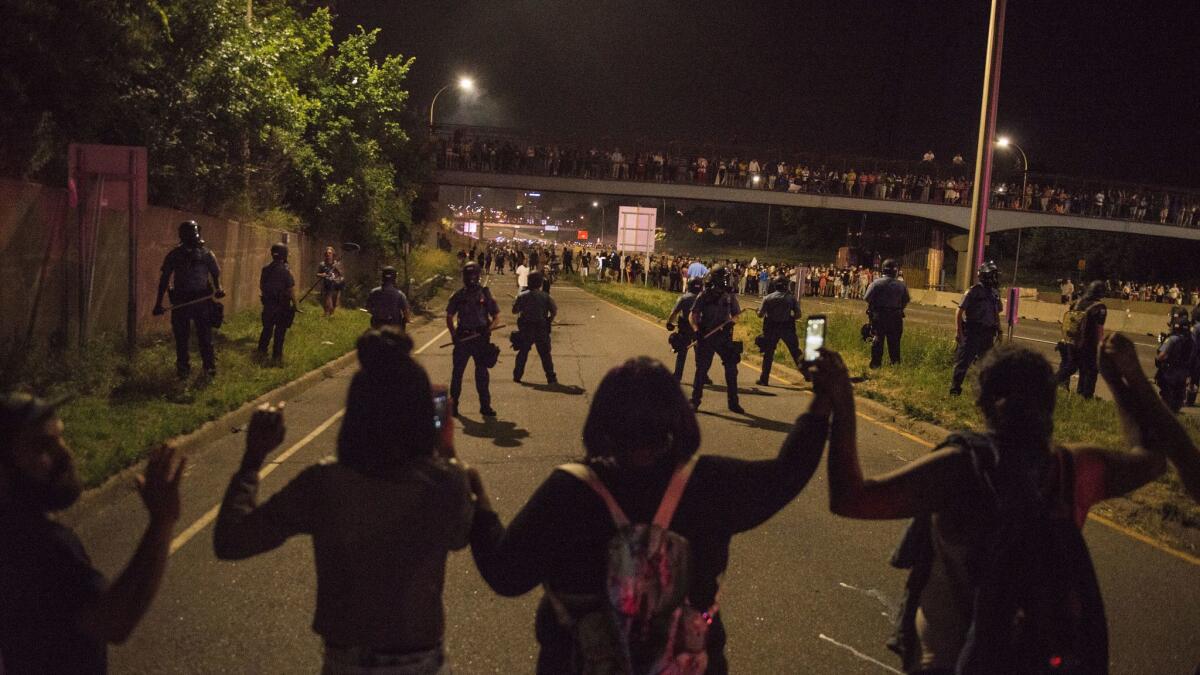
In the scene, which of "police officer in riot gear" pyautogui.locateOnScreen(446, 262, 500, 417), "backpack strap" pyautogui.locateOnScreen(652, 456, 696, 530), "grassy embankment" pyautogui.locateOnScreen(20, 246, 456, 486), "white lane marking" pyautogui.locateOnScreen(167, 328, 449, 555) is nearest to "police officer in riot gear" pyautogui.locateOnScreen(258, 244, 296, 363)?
"grassy embankment" pyautogui.locateOnScreen(20, 246, 456, 486)

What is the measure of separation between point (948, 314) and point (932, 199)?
1694 centimetres

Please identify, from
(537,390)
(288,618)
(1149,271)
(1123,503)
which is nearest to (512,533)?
(288,618)

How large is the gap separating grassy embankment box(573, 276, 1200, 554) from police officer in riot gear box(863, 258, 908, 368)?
30 cm

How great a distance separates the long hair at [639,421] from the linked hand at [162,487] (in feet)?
3.22

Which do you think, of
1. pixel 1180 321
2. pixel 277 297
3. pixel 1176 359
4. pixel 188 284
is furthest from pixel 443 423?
pixel 1180 321

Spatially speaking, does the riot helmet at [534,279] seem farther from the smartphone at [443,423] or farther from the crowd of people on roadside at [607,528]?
the crowd of people on roadside at [607,528]

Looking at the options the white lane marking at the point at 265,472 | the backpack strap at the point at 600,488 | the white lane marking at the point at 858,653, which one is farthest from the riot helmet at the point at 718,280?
the backpack strap at the point at 600,488

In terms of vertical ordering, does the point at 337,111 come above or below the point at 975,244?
above

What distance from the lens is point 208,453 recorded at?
8422 millimetres

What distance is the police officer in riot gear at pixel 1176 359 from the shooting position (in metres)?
11.9

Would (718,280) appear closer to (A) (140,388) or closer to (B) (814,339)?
(A) (140,388)

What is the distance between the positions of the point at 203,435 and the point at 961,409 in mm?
8454

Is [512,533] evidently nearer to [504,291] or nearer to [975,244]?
[975,244]

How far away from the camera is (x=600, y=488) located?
7.26 feet
